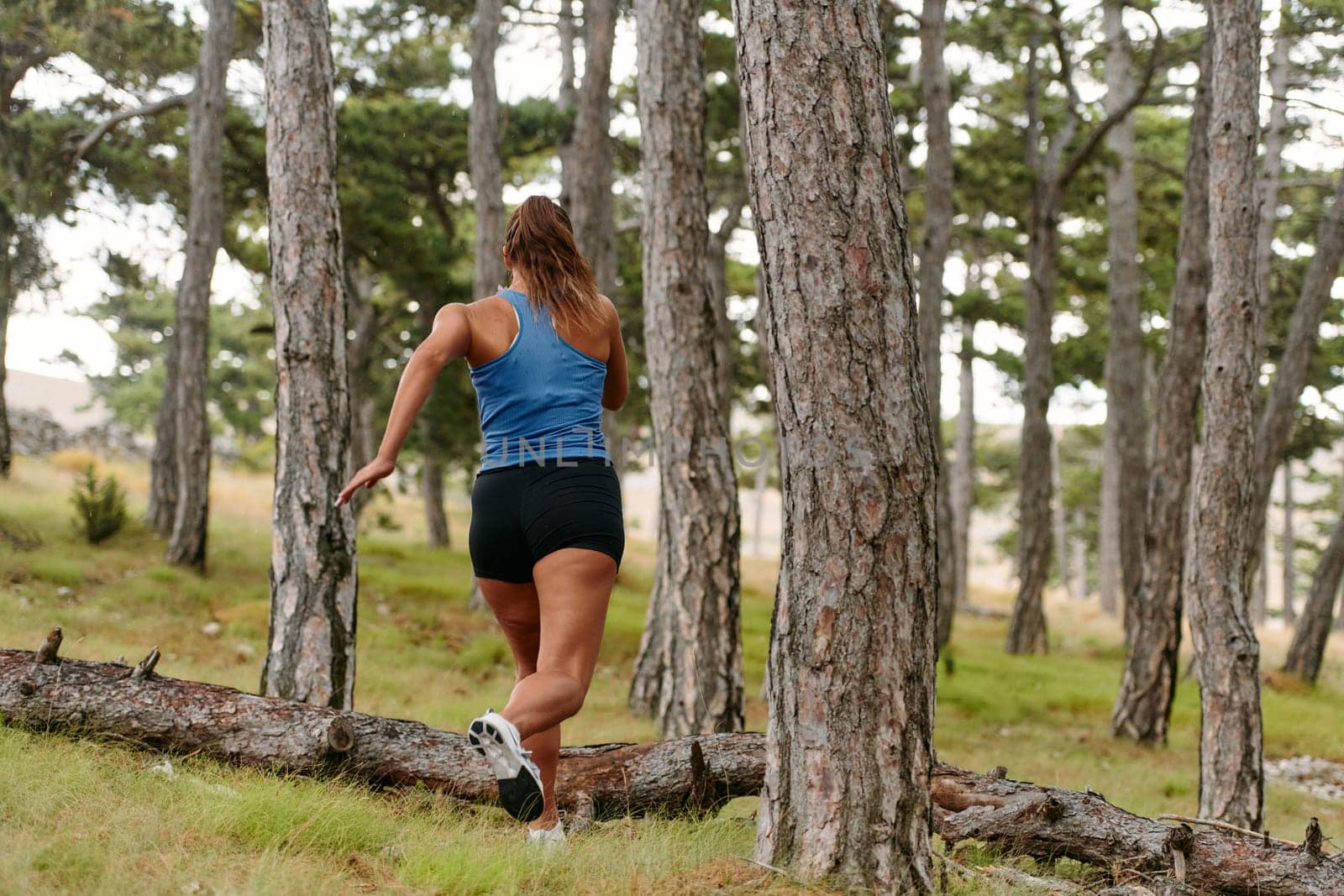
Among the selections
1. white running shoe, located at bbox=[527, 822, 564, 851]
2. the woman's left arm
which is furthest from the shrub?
white running shoe, located at bbox=[527, 822, 564, 851]

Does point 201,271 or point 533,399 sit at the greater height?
point 201,271

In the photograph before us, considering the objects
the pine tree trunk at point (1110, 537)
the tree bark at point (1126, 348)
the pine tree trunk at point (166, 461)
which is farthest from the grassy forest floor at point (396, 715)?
the tree bark at point (1126, 348)

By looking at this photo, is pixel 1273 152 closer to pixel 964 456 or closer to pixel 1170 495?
pixel 964 456

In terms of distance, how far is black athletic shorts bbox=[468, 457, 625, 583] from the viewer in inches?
138

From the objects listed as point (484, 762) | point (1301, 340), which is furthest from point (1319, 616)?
point (484, 762)

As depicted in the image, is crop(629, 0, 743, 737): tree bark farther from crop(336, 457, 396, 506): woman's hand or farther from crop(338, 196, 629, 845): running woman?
crop(336, 457, 396, 506): woman's hand

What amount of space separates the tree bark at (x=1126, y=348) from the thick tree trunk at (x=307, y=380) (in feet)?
36.5

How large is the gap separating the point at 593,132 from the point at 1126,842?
10574 millimetres

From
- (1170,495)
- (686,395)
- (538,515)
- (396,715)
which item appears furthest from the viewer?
(1170,495)

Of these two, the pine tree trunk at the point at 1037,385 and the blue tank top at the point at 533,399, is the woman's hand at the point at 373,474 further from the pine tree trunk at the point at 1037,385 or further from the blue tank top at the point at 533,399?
the pine tree trunk at the point at 1037,385

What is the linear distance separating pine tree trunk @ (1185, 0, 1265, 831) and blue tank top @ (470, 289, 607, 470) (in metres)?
4.64

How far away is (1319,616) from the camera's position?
14469mm

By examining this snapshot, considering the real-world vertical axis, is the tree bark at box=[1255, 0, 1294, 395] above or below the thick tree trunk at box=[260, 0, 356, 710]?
above

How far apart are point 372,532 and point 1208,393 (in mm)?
23520
